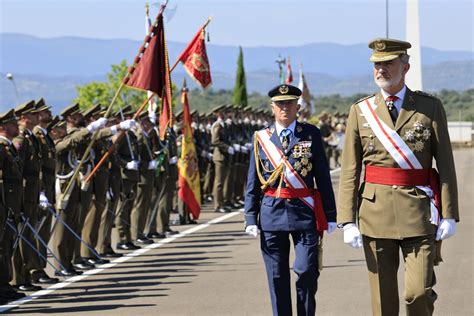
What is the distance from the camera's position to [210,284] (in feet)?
45.8

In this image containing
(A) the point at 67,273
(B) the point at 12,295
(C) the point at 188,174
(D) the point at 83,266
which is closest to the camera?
(B) the point at 12,295

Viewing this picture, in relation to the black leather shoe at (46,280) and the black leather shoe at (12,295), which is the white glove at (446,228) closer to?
the black leather shoe at (12,295)

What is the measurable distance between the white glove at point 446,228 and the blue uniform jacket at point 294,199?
1.51 metres

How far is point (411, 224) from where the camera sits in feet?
28.3

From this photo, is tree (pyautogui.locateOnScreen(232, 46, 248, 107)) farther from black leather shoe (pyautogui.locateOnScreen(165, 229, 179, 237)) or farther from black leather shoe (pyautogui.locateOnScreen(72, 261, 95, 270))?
black leather shoe (pyautogui.locateOnScreen(72, 261, 95, 270))

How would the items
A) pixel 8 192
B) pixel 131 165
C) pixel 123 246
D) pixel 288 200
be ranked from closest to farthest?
pixel 288 200 < pixel 8 192 < pixel 123 246 < pixel 131 165

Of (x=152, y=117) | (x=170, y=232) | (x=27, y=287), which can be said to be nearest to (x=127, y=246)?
(x=170, y=232)

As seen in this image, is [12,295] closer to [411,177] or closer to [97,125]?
[97,125]

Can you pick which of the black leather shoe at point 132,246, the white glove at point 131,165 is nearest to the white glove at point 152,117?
the white glove at point 131,165

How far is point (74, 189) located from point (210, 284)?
2.49m

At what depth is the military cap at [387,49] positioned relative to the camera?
8633mm

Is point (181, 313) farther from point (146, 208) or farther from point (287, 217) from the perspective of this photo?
point (146, 208)

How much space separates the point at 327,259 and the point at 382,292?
24.7 ft

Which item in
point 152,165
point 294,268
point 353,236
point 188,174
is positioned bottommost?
point 188,174
